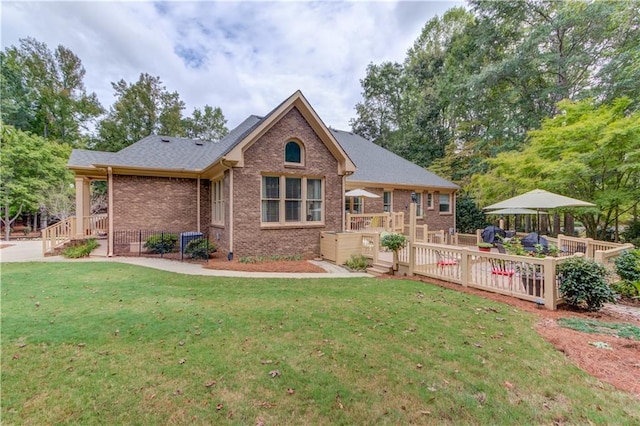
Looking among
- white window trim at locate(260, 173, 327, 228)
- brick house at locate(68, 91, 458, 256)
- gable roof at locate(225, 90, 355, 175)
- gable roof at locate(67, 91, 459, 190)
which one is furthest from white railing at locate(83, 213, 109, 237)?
white window trim at locate(260, 173, 327, 228)

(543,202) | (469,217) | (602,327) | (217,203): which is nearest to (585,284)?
(602,327)

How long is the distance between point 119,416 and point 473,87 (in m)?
25.1

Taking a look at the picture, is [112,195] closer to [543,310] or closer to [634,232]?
[543,310]

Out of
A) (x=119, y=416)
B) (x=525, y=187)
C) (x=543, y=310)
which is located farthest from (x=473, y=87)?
(x=119, y=416)

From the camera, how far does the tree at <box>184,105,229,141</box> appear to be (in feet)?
121

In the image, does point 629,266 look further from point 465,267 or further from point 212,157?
point 212,157

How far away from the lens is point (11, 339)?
398 centimetres

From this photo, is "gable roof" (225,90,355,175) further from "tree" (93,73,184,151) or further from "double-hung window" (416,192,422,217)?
"tree" (93,73,184,151)

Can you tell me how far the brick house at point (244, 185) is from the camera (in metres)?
10.4

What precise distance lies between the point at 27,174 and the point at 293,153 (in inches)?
921

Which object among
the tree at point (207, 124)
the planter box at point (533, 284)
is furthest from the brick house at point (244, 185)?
the tree at point (207, 124)

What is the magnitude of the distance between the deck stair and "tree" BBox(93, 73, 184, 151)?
32.5m

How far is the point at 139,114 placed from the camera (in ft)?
107

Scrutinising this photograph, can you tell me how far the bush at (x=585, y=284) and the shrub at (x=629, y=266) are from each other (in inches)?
82.1
